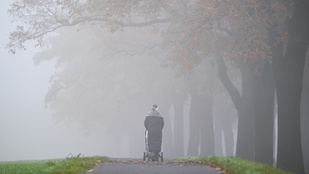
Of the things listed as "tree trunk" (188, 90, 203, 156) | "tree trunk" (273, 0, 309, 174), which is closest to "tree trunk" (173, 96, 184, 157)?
"tree trunk" (188, 90, 203, 156)

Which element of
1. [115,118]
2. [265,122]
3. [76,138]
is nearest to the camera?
[265,122]

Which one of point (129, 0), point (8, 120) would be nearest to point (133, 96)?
point (129, 0)

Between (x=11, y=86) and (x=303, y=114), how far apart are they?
6347 inches

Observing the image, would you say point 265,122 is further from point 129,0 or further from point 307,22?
point 129,0

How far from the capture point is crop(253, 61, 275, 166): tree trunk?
17859mm

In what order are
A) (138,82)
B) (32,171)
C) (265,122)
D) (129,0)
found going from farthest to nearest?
(138,82), (129,0), (265,122), (32,171)

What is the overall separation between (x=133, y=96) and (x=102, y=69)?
3659 mm

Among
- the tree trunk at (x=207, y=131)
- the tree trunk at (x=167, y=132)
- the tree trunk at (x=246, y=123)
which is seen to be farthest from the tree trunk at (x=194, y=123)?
the tree trunk at (x=246, y=123)

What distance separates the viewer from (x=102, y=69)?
3991 cm

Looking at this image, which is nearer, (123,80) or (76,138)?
(123,80)

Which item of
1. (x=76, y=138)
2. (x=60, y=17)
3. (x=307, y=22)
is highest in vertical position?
(x=60, y=17)

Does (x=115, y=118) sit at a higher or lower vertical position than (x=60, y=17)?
lower

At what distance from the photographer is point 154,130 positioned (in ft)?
55.8

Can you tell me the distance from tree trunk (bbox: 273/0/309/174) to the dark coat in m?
4.33
